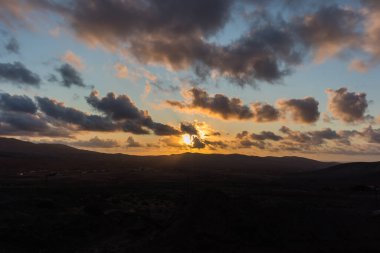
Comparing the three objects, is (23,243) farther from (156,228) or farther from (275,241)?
(275,241)

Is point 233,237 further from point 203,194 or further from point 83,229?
point 83,229

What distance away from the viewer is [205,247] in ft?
94.0

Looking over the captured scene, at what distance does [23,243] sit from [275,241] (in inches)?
793

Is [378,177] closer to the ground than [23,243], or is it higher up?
higher up

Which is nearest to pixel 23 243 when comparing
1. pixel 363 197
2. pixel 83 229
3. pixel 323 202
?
pixel 83 229

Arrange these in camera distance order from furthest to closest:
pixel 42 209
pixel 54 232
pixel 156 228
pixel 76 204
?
pixel 76 204, pixel 42 209, pixel 156 228, pixel 54 232

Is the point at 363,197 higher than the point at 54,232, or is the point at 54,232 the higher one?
the point at 363,197

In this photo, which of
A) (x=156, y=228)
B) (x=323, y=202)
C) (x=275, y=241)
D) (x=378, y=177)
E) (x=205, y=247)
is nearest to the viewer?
(x=205, y=247)

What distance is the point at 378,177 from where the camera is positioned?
113625mm

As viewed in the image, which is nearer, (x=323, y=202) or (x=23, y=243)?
(x=23, y=243)

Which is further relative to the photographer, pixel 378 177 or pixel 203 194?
pixel 378 177

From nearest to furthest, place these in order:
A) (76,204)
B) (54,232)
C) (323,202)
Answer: (54,232) → (76,204) → (323,202)

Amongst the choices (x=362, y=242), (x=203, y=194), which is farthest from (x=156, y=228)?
(x=362, y=242)

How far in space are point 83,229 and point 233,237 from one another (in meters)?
14.6
